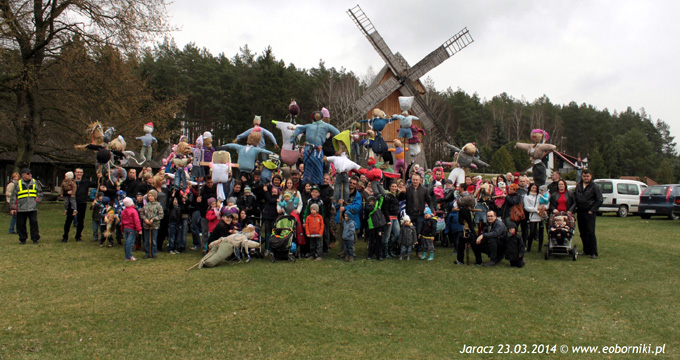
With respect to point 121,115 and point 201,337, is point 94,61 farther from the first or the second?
point 201,337

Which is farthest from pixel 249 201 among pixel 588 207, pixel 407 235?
pixel 588 207

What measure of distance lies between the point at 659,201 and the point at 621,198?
7.29ft

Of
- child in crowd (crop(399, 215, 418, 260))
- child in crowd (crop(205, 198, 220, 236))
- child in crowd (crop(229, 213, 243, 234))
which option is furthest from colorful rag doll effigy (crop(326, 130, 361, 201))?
child in crowd (crop(205, 198, 220, 236))

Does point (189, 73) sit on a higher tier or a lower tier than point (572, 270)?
higher

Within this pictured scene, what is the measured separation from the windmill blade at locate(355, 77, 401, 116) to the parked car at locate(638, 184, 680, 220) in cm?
1135

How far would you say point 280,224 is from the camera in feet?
30.2

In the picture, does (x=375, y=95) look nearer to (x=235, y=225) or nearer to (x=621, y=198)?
(x=621, y=198)

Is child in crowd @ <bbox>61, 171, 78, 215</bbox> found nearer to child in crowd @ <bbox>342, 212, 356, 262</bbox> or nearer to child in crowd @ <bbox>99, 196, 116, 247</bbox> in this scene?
child in crowd @ <bbox>99, 196, 116, 247</bbox>

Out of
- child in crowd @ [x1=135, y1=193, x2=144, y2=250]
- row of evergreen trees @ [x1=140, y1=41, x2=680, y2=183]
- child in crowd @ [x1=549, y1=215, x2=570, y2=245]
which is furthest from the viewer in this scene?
row of evergreen trees @ [x1=140, y1=41, x2=680, y2=183]

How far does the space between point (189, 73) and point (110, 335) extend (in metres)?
43.0

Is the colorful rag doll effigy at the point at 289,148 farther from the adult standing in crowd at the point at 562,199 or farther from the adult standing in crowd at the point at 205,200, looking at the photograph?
the adult standing in crowd at the point at 562,199

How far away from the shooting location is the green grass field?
489cm

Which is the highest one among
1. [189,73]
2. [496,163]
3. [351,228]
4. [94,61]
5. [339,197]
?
[189,73]

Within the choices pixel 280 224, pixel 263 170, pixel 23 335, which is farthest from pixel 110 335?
pixel 263 170
